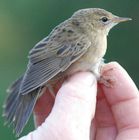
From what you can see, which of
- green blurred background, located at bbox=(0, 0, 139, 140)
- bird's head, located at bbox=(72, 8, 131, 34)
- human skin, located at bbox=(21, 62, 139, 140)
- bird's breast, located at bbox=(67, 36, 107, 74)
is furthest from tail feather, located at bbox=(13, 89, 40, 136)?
green blurred background, located at bbox=(0, 0, 139, 140)

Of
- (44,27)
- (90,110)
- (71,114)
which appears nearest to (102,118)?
(90,110)

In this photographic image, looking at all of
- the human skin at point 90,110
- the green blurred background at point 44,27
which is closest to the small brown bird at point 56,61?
the human skin at point 90,110

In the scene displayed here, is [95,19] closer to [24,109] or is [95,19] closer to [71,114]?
[24,109]

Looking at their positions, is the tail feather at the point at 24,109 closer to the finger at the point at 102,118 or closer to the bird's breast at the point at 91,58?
the bird's breast at the point at 91,58

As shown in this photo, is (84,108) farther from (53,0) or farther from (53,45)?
(53,0)

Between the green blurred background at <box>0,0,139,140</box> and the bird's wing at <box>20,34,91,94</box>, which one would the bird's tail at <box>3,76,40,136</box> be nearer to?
the bird's wing at <box>20,34,91,94</box>

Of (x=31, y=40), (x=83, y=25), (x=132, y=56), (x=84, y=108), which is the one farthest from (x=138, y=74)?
(x=84, y=108)
